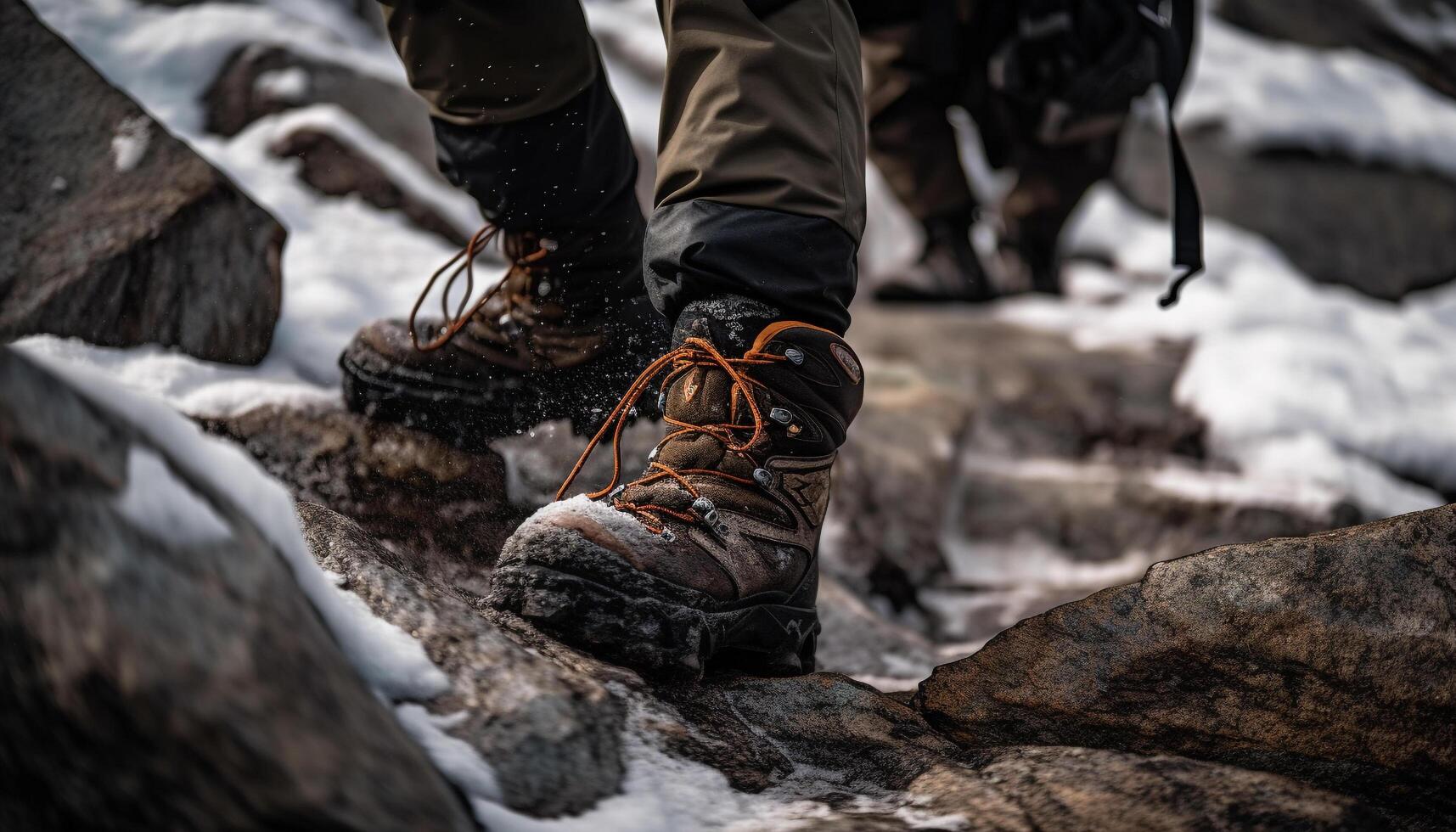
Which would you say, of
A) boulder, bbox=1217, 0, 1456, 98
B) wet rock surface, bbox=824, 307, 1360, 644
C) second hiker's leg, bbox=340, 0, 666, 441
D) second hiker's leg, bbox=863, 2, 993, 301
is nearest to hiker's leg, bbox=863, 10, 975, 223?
second hiker's leg, bbox=863, 2, 993, 301

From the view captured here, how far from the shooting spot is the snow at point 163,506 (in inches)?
24.0

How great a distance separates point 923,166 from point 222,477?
3.02 meters

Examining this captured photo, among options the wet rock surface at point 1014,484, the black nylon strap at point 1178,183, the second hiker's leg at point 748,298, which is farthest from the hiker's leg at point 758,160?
the wet rock surface at point 1014,484

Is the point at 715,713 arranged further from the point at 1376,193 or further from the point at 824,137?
the point at 1376,193

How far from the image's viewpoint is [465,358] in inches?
64.6

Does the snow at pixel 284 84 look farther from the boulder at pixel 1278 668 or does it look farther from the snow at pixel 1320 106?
the snow at pixel 1320 106

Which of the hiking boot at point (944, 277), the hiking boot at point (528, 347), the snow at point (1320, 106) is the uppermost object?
the hiking boot at point (528, 347)

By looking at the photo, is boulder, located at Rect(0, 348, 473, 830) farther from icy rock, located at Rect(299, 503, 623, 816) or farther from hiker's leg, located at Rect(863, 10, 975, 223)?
hiker's leg, located at Rect(863, 10, 975, 223)

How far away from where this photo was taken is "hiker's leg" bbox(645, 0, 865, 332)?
1.11m

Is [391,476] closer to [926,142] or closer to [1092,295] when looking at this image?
[926,142]

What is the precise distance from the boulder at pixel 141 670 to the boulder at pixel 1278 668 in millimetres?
699

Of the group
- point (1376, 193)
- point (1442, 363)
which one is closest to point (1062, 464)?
point (1442, 363)

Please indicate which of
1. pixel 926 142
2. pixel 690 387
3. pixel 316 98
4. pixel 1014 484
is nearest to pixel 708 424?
pixel 690 387

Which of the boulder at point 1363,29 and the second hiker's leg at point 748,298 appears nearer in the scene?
the second hiker's leg at point 748,298
